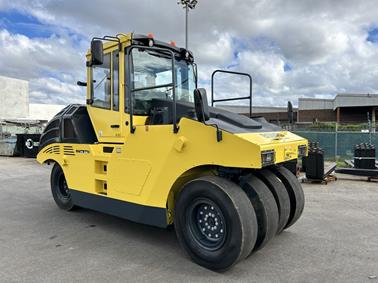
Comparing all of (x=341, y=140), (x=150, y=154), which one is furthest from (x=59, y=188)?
(x=341, y=140)

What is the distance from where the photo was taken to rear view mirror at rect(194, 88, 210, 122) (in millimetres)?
3826

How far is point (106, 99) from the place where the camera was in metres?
5.62

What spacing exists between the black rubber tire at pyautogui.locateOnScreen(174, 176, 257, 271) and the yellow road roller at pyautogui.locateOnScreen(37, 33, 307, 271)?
0.04 feet

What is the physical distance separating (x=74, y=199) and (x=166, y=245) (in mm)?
2206

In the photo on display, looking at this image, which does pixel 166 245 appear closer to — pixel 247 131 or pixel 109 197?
pixel 109 197

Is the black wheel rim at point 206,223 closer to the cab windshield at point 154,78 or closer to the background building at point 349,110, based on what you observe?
the cab windshield at point 154,78

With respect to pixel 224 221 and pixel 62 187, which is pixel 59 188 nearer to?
pixel 62 187

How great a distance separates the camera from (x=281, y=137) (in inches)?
181

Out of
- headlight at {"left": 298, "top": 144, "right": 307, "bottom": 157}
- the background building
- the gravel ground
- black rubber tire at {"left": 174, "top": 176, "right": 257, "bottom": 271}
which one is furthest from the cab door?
A: the background building

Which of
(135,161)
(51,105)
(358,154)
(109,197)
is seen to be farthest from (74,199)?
(51,105)

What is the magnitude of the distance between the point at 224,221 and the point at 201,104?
1.31 metres

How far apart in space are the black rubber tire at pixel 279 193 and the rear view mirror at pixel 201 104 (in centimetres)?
120

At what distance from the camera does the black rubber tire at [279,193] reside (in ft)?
14.9

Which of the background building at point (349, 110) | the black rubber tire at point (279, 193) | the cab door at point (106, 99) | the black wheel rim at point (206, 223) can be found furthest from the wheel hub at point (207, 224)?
the background building at point (349, 110)
